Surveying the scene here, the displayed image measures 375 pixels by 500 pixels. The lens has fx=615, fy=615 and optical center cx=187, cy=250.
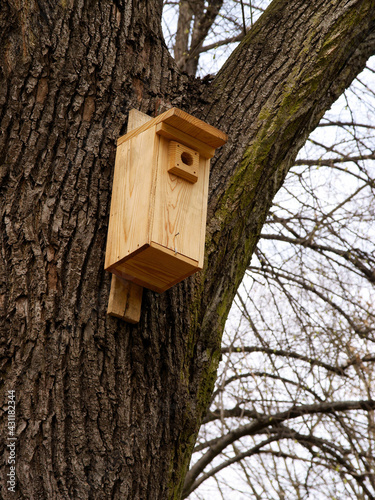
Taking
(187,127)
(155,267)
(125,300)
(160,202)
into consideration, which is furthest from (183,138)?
(125,300)

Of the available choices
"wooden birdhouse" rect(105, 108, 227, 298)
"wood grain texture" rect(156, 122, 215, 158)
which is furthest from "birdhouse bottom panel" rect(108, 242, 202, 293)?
"wood grain texture" rect(156, 122, 215, 158)

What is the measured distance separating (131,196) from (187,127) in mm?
272

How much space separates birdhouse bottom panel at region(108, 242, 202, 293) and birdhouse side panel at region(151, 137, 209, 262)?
2 cm

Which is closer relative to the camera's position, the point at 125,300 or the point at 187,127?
the point at 125,300

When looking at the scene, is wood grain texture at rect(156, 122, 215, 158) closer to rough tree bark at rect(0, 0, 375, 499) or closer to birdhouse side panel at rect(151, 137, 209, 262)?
birdhouse side panel at rect(151, 137, 209, 262)

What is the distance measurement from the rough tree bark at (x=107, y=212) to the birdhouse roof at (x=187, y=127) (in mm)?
123

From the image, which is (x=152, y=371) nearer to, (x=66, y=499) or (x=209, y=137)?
(x=66, y=499)

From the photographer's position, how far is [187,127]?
6.17 feet

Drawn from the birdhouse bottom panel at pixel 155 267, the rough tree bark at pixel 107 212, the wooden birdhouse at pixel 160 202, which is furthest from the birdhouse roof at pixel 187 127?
the birdhouse bottom panel at pixel 155 267

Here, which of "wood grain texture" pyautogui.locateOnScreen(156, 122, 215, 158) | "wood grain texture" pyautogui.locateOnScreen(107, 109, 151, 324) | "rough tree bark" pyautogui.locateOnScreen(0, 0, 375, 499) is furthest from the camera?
"wood grain texture" pyautogui.locateOnScreen(156, 122, 215, 158)

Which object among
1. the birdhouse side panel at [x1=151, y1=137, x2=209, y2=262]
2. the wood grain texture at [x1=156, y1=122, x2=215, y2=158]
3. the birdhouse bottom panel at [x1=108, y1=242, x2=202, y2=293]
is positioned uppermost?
the wood grain texture at [x1=156, y1=122, x2=215, y2=158]

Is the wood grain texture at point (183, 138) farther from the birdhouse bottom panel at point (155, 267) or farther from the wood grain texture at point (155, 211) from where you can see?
the birdhouse bottom panel at point (155, 267)

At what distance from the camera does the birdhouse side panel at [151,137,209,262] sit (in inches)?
71.4

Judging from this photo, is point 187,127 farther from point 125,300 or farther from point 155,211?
point 125,300
